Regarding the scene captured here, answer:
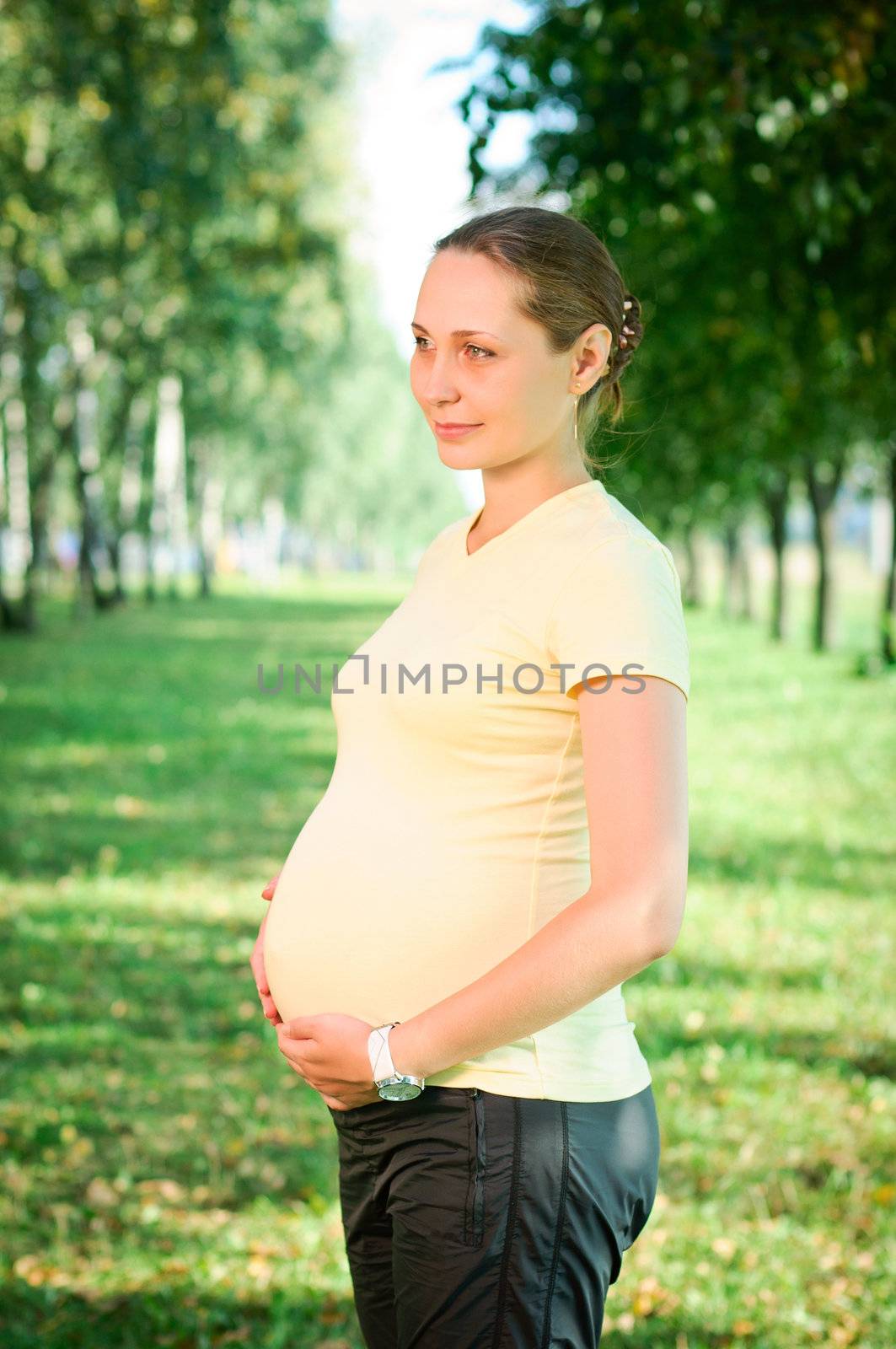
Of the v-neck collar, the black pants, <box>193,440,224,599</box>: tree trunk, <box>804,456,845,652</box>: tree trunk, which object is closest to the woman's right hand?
the black pants

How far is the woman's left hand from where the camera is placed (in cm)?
176

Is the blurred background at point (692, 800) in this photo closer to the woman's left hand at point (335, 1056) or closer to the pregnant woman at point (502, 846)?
the pregnant woman at point (502, 846)

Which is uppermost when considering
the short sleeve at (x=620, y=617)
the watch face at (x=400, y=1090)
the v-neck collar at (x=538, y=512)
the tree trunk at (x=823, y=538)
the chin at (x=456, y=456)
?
the tree trunk at (x=823, y=538)

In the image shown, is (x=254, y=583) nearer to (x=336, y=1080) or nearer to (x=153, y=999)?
(x=153, y=999)

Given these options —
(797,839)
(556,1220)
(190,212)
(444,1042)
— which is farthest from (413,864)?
(190,212)

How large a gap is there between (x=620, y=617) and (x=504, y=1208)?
0.76 m

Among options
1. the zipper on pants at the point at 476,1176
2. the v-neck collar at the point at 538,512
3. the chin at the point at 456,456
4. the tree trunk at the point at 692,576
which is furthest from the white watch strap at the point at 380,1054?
the tree trunk at the point at 692,576

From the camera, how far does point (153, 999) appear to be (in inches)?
230

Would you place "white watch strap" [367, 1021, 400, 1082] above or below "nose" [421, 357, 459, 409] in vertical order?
below

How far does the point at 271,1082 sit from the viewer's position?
5.09 metres

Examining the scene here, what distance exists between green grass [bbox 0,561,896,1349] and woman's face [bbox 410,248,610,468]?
47.3 inches

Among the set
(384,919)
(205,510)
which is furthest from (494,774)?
(205,510)

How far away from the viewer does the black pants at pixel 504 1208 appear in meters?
1.72

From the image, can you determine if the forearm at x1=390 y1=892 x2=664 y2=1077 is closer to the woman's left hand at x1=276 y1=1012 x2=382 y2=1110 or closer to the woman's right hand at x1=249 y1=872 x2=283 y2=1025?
the woman's left hand at x1=276 y1=1012 x2=382 y2=1110
